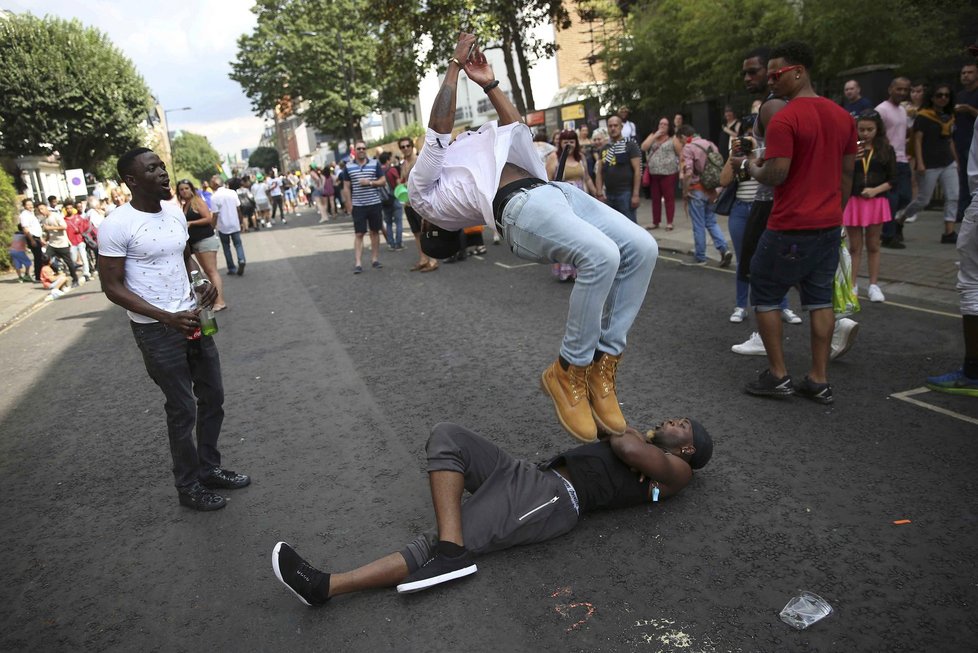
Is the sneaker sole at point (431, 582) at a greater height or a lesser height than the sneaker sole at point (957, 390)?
greater

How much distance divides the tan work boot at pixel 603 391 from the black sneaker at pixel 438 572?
95 cm

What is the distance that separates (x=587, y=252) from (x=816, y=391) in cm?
206

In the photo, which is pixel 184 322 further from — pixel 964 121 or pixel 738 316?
pixel 964 121

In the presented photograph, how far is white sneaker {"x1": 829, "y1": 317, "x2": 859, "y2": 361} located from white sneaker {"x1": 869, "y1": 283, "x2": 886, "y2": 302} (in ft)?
6.06

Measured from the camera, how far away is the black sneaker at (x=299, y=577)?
8.87 feet

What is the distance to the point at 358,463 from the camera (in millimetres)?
4176

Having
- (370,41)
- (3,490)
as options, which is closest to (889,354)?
(3,490)

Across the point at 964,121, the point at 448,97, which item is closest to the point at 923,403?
the point at 448,97

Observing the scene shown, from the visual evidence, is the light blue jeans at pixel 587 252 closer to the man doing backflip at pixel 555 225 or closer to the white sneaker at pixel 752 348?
the man doing backflip at pixel 555 225

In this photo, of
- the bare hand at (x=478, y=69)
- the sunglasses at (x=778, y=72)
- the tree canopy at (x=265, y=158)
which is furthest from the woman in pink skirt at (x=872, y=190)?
the tree canopy at (x=265, y=158)

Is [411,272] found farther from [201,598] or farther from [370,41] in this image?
[370,41]

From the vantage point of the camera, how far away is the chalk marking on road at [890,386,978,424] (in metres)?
3.96

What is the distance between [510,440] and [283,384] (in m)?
2.49

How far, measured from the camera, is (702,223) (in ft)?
29.3
